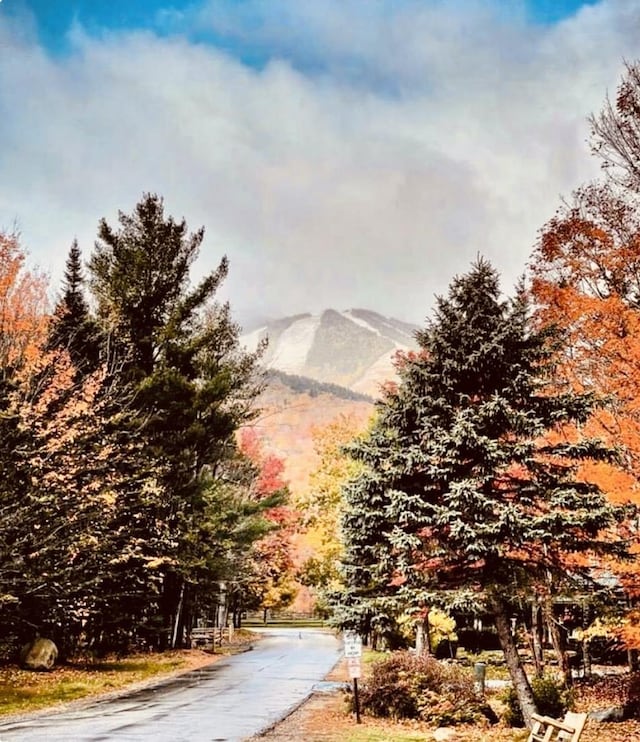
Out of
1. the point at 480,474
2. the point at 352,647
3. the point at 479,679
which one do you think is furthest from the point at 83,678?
the point at 480,474

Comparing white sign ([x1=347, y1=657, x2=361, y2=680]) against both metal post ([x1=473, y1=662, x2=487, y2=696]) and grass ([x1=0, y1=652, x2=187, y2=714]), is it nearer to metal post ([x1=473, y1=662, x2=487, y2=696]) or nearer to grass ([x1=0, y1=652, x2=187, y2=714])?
metal post ([x1=473, y1=662, x2=487, y2=696])

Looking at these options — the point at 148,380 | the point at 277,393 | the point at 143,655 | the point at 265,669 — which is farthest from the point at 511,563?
the point at 277,393

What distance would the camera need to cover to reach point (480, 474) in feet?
34.5

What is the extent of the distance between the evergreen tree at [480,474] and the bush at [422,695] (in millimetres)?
1415

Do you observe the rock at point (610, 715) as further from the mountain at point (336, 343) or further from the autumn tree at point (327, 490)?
the mountain at point (336, 343)

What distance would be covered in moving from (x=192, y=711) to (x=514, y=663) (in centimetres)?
570

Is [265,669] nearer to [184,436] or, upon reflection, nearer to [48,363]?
[184,436]

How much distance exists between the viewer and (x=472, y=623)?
88.7 feet

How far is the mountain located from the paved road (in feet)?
294

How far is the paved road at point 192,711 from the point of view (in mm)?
9377

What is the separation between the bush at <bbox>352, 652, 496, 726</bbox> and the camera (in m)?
11.2

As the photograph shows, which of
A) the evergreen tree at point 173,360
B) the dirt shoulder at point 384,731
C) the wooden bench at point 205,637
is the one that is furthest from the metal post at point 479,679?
the wooden bench at point 205,637

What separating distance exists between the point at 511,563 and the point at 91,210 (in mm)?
18127

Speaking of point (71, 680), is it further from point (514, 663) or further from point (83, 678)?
point (514, 663)
